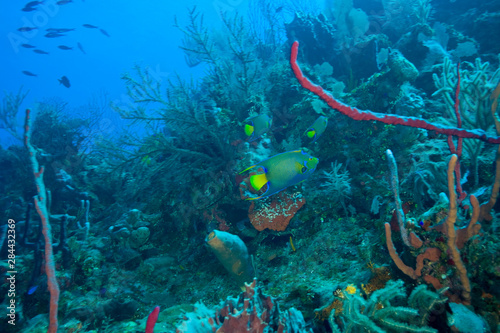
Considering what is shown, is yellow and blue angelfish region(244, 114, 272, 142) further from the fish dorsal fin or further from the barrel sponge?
the barrel sponge

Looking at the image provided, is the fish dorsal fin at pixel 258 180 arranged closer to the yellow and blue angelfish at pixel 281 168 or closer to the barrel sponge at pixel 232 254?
the yellow and blue angelfish at pixel 281 168

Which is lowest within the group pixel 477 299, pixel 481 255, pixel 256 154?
pixel 477 299

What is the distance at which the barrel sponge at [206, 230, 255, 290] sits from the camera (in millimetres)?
2875

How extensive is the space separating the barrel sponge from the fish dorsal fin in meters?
0.80

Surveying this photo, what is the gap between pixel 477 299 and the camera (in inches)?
61.7

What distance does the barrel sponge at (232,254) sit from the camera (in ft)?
9.43

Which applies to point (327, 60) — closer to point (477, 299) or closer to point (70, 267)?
point (477, 299)

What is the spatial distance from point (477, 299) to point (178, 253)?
3807mm

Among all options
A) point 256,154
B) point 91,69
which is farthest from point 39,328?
point 91,69

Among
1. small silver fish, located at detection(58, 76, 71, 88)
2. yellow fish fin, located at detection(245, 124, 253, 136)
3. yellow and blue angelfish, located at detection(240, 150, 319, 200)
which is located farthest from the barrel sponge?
small silver fish, located at detection(58, 76, 71, 88)

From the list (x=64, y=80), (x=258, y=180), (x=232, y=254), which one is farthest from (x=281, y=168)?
(x=64, y=80)

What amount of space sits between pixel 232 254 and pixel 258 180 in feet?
3.43

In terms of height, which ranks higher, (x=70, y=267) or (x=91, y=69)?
(x=91, y=69)

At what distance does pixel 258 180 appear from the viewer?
2.62 metres
